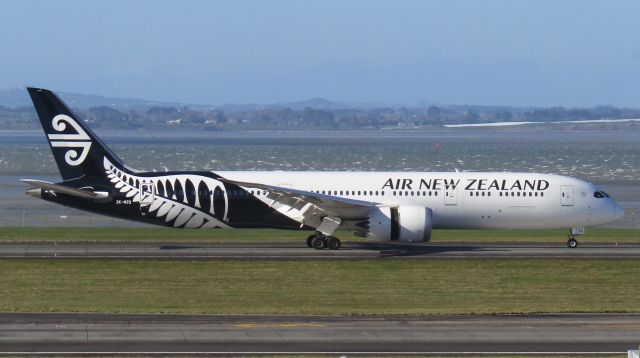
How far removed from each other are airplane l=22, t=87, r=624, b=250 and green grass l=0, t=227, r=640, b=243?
4.39m

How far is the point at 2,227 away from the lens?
64938mm

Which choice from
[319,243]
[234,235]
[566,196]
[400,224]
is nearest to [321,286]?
[400,224]

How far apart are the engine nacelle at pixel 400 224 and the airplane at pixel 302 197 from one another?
4cm

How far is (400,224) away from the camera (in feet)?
168

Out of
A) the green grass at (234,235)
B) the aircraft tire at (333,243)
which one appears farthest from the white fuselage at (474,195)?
the green grass at (234,235)

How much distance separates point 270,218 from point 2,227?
1957cm

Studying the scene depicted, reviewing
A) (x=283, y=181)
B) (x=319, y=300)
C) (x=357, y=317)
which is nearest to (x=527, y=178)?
(x=283, y=181)

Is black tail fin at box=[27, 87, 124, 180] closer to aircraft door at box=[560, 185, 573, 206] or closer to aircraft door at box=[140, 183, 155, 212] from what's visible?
aircraft door at box=[140, 183, 155, 212]

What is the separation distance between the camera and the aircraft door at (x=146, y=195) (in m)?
52.7

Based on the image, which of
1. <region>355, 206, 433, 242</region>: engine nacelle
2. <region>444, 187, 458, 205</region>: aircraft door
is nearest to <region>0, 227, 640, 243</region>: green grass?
<region>444, 187, 458, 205</region>: aircraft door

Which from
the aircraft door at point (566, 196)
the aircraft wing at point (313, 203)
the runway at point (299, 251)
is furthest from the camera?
the aircraft door at point (566, 196)

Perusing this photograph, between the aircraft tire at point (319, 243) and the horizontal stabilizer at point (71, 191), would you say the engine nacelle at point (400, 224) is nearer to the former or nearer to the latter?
the aircraft tire at point (319, 243)

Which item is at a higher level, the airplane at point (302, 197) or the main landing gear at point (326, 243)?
the airplane at point (302, 197)

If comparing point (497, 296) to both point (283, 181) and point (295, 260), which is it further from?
point (283, 181)
